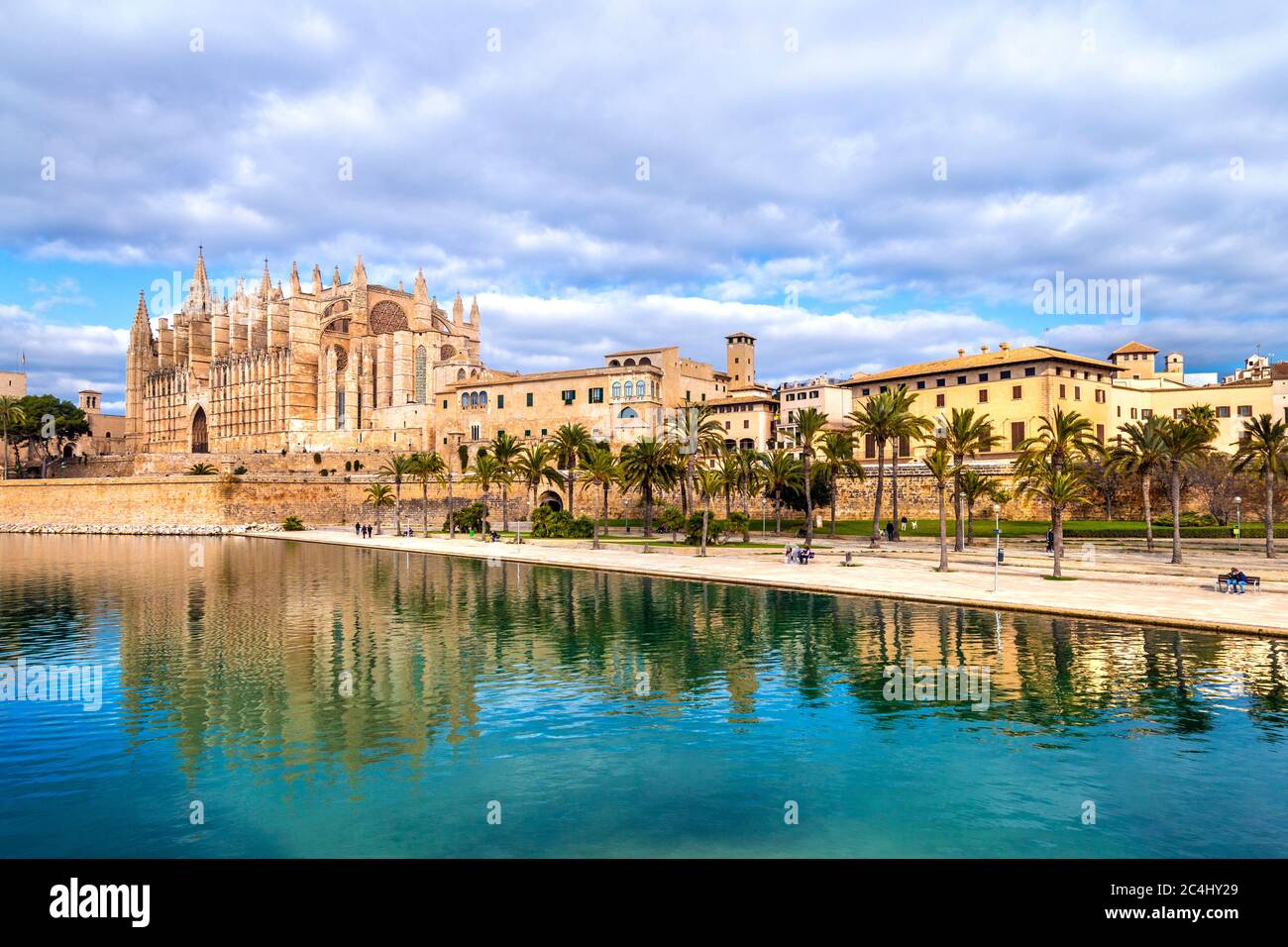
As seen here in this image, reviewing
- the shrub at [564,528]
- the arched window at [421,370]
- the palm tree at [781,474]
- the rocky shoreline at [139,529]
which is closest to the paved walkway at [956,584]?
the shrub at [564,528]

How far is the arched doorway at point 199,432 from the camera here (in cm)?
12512

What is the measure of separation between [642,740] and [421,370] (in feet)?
313

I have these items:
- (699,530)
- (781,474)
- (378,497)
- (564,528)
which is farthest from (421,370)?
(699,530)

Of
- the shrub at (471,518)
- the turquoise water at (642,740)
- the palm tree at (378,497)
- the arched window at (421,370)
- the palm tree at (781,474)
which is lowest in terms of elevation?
the turquoise water at (642,740)

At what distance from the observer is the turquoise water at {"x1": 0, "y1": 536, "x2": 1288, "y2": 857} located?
11805 millimetres

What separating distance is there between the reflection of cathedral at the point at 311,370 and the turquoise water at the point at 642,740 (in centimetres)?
7651

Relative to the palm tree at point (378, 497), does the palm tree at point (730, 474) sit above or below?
above

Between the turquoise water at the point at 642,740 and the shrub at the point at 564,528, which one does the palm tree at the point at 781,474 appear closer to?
the shrub at the point at 564,528

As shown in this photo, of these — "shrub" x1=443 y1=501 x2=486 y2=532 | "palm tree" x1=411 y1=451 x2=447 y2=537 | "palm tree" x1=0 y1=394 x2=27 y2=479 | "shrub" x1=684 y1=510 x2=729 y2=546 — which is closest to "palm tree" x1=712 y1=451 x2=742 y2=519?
"shrub" x1=684 y1=510 x2=729 y2=546

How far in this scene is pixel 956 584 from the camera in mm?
33594

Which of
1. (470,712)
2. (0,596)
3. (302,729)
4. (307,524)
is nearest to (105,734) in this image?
(302,729)

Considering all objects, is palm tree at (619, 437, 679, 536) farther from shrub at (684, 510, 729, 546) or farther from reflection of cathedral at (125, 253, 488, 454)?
reflection of cathedral at (125, 253, 488, 454)

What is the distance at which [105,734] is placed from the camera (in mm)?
16094

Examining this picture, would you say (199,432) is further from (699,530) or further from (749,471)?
(699,530)
